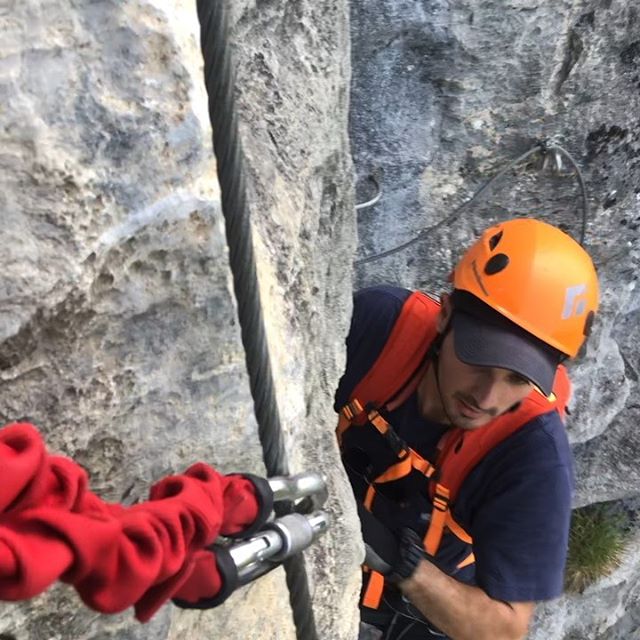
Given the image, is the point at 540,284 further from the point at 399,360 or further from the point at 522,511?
the point at 522,511

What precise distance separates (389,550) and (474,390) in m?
0.57

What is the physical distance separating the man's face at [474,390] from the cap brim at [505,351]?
1.4 inches

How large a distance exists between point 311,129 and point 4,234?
0.79 m

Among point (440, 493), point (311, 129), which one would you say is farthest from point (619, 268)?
point (311, 129)

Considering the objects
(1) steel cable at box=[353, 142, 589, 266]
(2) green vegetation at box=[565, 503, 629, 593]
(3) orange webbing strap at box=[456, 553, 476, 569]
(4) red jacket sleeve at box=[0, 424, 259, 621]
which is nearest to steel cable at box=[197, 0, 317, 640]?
(4) red jacket sleeve at box=[0, 424, 259, 621]

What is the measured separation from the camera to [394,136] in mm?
3332

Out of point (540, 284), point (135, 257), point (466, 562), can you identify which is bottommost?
point (466, 562)

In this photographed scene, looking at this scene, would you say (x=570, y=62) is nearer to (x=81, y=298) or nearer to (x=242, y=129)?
(x=242, y=129)

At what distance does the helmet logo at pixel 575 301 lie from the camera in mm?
2361

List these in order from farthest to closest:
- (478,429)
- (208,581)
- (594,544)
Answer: (594,544), (478,429), (208,581)

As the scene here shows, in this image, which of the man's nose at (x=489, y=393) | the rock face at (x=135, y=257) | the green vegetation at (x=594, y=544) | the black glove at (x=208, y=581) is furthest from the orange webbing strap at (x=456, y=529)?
the green vegetation at (x=594, y=544)

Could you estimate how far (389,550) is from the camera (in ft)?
7.73

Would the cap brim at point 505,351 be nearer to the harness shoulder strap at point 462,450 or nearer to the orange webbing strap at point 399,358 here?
the harness shoulder strap at point 462,450

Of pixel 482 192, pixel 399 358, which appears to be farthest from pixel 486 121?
pixel 399 358
